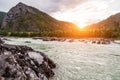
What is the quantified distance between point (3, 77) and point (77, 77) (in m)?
8.24

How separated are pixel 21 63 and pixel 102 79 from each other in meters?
7.97

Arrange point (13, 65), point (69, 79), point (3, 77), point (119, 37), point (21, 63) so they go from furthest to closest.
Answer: point (119, 37), point (69, 79), point (21, 63), point (13, 65), point (3, 77)

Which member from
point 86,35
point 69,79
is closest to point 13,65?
point 69,79

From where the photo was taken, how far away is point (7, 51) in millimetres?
15867

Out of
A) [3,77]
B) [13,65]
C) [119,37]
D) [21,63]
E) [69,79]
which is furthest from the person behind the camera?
[119,37]

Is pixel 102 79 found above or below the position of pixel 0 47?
below

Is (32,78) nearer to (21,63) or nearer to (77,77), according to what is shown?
(21,63)

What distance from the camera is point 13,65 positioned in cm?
1412

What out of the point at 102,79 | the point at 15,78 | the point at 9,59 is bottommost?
the point at 102,79

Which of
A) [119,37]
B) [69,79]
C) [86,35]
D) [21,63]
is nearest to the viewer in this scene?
[21,63]

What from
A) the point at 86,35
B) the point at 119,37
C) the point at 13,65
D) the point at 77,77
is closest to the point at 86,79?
the point at 77,77

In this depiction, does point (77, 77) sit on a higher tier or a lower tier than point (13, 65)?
lower

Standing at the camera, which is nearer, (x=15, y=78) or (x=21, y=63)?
(x=15, y=78)

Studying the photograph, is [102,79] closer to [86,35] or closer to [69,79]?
[69,79]
